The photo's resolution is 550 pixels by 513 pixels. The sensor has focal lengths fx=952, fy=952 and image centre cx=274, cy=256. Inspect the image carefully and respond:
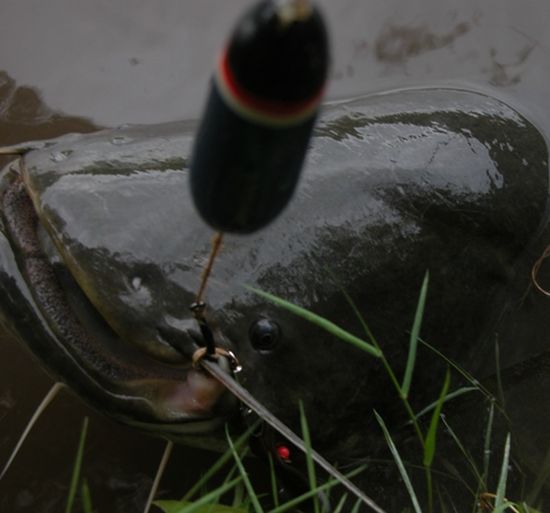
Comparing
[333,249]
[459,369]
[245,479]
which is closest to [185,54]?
[333,249]

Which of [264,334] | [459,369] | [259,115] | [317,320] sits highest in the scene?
[259,115]

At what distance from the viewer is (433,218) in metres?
2.08

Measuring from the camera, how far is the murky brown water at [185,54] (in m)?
2.86

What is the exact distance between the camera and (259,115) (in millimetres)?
887

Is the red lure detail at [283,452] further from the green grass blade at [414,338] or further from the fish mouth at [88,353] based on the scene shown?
the green grass blade at [414,338]

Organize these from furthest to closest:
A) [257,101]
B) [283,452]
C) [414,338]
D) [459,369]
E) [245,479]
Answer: [459,369]
[283,452]
[414,338]
[245,479]
[257,101]

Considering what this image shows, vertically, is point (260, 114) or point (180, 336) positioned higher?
point (260, 114)

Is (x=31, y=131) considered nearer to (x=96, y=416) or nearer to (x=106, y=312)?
(x=96, y=416)

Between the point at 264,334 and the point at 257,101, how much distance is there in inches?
38.5

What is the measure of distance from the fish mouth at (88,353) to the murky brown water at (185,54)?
39.9 inches

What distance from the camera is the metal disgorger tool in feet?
2.74

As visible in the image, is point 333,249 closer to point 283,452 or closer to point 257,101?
point 283,452

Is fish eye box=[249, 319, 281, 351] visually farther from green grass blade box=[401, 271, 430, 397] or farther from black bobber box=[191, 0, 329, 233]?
black bobber box=[191, 0, 329, 233]

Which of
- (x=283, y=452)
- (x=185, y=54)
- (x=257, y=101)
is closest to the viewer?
(x=257, y=101)
